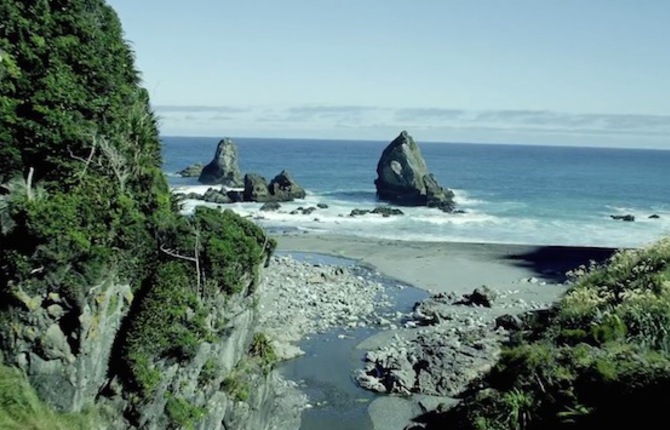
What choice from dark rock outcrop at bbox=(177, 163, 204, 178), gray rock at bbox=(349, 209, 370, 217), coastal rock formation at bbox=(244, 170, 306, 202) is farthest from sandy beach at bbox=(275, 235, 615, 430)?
dark rock outcrop at bbox=(177, 163, 204, 178)

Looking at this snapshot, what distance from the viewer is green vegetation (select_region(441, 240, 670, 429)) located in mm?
14453

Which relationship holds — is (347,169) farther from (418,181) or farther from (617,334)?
(617,334)

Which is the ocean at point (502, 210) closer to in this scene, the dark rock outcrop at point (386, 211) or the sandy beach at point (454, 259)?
the dark rock outcrop at point (386, 211)

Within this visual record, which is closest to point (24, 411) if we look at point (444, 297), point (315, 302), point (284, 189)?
point (315, 302)

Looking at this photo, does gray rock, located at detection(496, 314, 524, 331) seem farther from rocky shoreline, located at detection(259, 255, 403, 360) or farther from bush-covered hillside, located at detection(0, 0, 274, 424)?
bush-covered hillside, located at detection(0, 0, 274, 424)

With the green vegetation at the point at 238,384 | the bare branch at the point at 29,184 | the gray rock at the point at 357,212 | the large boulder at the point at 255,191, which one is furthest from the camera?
the large boulder at the point at 255,191

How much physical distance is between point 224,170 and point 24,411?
3651 inches

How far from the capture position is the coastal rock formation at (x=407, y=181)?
9188cm

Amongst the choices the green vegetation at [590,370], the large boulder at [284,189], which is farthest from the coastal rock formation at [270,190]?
the green vegetation at [590,370]

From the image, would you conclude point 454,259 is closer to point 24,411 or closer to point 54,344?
point 54,344

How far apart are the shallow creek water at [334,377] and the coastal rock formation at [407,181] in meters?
50.6

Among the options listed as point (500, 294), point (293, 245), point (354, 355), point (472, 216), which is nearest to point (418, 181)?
point (472, 216)

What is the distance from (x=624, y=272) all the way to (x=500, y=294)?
2209 centimetres

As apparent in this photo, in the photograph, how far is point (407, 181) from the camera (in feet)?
310
